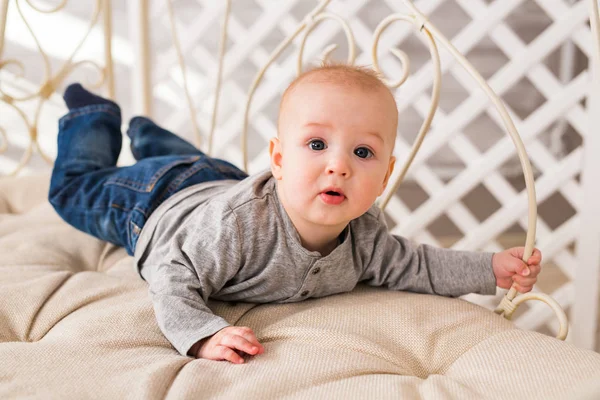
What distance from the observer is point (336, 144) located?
0.85m

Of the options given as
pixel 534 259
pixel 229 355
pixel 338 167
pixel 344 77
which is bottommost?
pixel 229 355

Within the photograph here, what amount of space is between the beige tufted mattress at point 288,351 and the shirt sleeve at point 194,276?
1.3 inches


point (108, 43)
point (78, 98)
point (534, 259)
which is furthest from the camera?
point (108, 43)

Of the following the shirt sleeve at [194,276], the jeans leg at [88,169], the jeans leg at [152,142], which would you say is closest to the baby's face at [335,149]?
the shirt sleeve at [194,276]

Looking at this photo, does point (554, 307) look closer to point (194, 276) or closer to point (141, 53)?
point (194, 276)

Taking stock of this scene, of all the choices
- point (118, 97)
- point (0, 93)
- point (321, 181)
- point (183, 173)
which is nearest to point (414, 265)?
point (321, 181)

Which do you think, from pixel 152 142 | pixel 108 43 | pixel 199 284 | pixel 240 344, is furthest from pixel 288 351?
pixel 108 43

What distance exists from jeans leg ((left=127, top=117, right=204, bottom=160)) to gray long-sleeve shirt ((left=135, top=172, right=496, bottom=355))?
0.32m

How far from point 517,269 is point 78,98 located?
90cm

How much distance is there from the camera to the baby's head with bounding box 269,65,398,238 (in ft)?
2.79

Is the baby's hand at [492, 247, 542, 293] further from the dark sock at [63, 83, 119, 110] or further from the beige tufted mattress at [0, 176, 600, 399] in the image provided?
the dark sock at [63, 83, 119, 110]

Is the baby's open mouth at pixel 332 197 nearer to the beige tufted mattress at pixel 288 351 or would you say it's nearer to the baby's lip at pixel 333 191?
the baby's lip at pixel 333 191

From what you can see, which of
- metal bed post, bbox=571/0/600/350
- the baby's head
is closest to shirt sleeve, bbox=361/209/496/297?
the baby's head

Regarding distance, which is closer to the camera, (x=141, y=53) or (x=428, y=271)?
(x=428, y=271)
